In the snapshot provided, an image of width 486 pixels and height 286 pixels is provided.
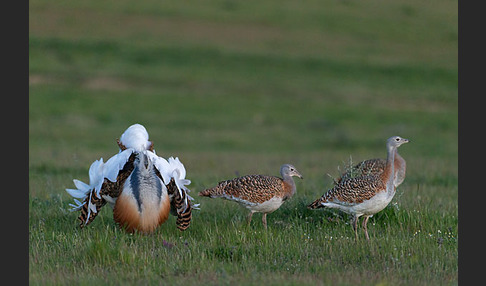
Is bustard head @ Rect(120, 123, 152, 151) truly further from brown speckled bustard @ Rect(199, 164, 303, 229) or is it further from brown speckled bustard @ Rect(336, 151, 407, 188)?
brown speckled bustard @ Rect(336, 151, 407, 188)

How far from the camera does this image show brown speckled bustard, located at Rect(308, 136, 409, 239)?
23.4 feet

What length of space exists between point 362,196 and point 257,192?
3.66 feet

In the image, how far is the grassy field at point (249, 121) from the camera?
6188mm

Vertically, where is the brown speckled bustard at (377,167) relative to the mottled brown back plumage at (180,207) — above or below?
above

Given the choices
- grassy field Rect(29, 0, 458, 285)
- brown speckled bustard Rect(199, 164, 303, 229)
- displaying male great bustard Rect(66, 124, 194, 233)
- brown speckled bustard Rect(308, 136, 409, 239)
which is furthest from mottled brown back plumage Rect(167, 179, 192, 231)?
brown speckled bustard Rect(308, 136, 409, 239)

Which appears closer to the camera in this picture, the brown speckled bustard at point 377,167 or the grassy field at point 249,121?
the grassy field at point 249,121

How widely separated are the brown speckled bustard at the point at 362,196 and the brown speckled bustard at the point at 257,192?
417 mm

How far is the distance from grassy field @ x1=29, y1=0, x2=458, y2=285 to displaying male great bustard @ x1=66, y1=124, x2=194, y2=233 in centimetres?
18

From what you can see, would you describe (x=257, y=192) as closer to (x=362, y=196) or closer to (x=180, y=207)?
(x=180, y=207)

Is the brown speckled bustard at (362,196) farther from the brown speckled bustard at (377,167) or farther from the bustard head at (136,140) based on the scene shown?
the bustard head at (136,140)

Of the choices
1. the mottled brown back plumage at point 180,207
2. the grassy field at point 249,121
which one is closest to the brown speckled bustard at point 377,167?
the grassy field at point 249,121

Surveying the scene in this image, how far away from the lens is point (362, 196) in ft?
23.4

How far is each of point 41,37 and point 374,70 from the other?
16825mm

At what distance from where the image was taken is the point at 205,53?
1384 inches
